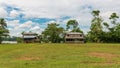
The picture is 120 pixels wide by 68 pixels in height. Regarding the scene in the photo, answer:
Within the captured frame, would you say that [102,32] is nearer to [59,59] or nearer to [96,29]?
[96,29]

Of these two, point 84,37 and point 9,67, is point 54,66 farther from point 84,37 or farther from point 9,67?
point 84,37

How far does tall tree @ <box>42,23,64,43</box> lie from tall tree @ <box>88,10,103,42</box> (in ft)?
45.5

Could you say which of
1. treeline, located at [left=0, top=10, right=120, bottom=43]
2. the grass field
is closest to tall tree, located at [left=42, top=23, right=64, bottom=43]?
treeline, located at [left=0, top=10, right=120, bottom=43]

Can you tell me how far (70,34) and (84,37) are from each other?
18.2 ft

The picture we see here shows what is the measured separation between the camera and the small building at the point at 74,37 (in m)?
90.3

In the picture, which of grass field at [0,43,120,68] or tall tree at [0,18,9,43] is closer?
grass field at [0,43,120,68]

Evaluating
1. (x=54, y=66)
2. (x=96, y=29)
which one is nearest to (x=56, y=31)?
(x=96, y=29)

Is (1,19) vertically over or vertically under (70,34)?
over

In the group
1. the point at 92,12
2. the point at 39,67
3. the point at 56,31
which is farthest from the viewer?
the point at 56,31

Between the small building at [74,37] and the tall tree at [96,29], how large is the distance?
338 cm

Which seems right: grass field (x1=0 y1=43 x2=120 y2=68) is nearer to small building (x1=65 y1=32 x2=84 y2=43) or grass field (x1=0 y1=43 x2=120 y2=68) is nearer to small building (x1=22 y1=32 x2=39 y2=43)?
small building (x1=65 y1=32 x2=84 y2=43)

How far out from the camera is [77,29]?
337 feet

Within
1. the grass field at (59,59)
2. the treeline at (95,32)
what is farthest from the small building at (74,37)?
the grass field at (59,59)

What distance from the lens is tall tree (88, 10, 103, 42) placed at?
8706cm
